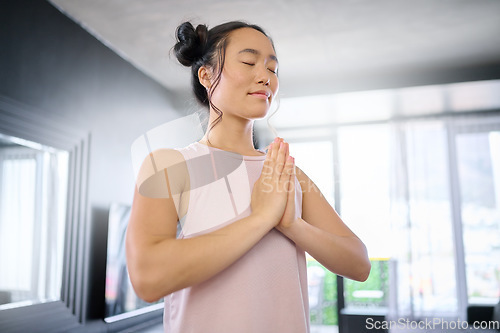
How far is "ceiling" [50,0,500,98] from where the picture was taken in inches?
122

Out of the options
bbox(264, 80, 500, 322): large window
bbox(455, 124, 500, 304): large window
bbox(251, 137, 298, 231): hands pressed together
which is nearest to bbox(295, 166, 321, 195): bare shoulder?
bbox(251, 137, 298, 231): hands pressed together

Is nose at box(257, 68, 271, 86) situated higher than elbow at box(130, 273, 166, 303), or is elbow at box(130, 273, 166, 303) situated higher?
nose at box(257, 68, 271, 86)

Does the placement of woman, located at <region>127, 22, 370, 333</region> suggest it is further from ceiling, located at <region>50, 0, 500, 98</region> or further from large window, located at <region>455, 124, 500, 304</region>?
large window, located at <region>455, 124, 500, 304</region>

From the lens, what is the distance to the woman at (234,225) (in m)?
0.68

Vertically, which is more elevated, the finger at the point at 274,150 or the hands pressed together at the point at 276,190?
the finger at the point at 274,150

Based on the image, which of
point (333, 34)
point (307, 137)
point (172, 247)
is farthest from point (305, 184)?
point (307, 137)

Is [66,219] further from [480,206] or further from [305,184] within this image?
[480,206]

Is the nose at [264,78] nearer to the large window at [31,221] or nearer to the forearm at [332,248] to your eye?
the forearm at [332,248]

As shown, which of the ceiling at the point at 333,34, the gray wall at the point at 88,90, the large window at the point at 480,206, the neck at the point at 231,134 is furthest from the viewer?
the large window at the point at 480,206

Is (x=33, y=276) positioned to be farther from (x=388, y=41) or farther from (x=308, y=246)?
(x=388, y=41)

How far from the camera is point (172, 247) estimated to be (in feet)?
2.21

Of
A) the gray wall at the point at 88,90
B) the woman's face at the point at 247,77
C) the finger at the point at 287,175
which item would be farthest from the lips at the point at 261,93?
the gray wall at the point at 88,90

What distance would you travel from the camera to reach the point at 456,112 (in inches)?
216

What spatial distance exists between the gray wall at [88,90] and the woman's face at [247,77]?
1.99 metres
